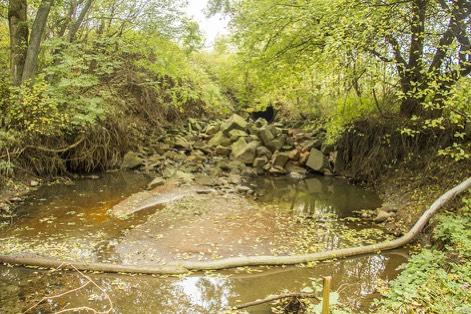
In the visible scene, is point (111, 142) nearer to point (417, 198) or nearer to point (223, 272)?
point (223, 272)

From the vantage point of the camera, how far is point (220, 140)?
17.9 m

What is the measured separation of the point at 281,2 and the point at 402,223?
7.27 metres

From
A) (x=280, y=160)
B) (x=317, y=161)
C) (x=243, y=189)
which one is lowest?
(x=243, y=189)

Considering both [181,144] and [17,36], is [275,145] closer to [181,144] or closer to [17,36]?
[181,144]

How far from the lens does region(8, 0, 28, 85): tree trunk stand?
38.6 ft

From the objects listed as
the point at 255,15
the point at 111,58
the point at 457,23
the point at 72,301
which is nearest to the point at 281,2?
the point at 255,15

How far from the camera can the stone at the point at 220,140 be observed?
58.1 ft

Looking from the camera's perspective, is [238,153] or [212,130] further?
[212,130]

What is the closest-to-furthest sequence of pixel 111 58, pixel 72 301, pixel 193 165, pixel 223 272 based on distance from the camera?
pixel 72 301
pixel 223 272
pixel 111 58
pixel 193 165

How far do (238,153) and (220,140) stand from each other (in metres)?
1.62

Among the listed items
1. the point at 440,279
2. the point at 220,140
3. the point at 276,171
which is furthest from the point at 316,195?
the point at 440,279

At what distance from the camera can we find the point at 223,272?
6734 mm

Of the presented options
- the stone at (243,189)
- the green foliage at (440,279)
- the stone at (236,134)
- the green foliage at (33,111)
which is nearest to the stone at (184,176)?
the stone at (243,189)

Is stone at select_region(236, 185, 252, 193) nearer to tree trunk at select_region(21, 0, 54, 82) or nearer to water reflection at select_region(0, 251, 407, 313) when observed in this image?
water reflection at select_region(0, 251, 407, 313)
